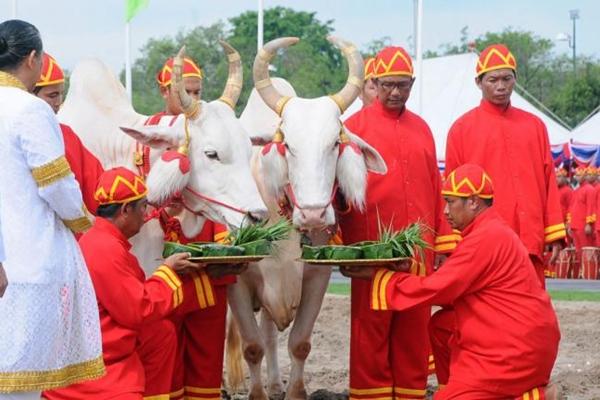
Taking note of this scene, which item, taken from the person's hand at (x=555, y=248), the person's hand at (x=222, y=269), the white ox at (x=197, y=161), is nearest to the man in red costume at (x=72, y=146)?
the white ox at (x=197, y=161)

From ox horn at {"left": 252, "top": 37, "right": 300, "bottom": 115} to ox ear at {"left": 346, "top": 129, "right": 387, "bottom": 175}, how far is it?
1.47ft

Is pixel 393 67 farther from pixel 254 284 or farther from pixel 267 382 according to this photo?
pixel 267 382

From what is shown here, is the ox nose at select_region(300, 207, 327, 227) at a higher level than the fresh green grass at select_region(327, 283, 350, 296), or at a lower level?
higher

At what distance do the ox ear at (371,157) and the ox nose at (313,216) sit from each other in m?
0.66

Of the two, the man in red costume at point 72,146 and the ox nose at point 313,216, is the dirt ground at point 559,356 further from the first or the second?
the man in red costume at point 72,146

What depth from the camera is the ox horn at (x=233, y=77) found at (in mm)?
7125

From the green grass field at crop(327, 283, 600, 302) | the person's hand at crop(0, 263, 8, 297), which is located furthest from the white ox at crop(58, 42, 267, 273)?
the green grass field at crop(327, 283, 600, 302)

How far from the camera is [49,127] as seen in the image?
489 centimetres

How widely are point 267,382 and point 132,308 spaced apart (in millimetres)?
3169

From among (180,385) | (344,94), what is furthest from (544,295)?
(180,385)

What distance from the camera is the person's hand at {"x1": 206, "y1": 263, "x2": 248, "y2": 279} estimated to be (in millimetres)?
6516

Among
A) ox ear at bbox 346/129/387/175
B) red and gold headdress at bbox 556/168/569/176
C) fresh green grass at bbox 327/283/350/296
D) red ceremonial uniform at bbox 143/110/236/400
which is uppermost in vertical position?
ox ear at bbox 346/129/387/175

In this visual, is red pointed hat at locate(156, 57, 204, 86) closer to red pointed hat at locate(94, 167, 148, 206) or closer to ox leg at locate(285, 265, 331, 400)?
ox leg at locate(285, 265, 331, 400)

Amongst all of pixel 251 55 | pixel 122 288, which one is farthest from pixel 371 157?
pixel 251 55
